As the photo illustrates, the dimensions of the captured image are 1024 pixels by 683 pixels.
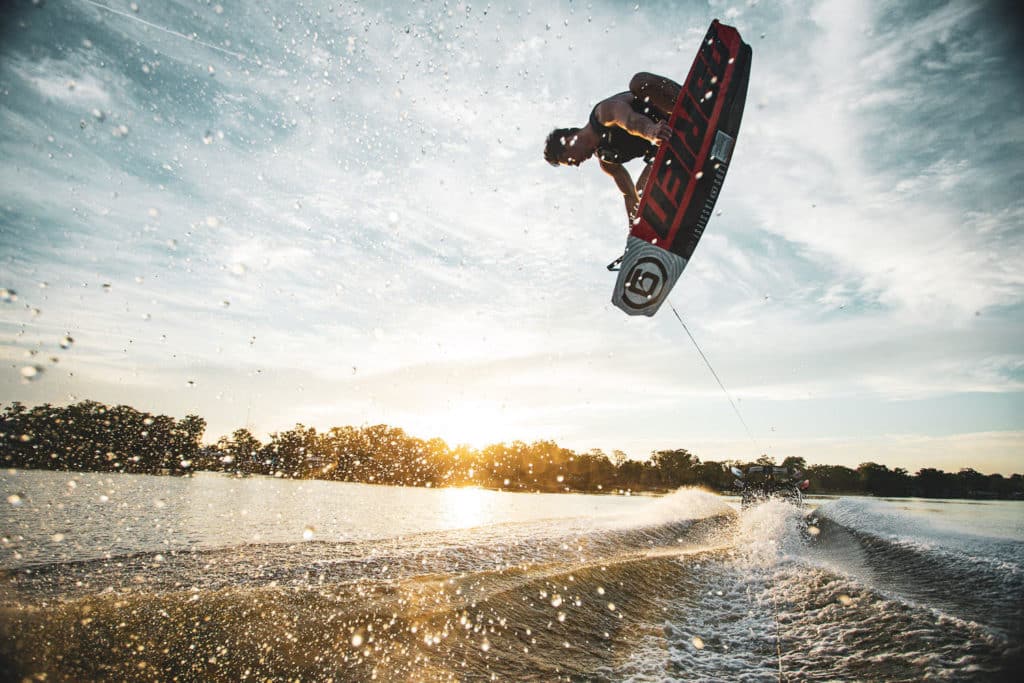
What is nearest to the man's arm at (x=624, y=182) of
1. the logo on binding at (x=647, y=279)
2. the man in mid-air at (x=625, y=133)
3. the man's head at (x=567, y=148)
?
the man in mid-air at (x=625, y=133)

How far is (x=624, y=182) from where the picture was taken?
251 inches

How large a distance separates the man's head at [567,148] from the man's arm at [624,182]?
14.7 inches

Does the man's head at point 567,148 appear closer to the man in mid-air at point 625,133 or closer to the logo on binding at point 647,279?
the man in mid-air at point 625,133

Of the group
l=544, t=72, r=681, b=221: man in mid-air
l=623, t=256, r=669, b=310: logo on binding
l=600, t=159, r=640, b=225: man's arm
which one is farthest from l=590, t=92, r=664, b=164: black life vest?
l=623, t=256, r=669, b=310: logo on binding

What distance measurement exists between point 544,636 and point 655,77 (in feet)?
20.3

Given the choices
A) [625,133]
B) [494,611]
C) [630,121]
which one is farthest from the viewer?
[625,133]

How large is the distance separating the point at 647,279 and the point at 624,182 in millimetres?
1933

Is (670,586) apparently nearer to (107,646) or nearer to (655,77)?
(107,646)

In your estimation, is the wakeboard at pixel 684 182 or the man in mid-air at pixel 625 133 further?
the man in mid-air at pixel 625 133

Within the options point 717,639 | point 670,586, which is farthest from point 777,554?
point 717,639

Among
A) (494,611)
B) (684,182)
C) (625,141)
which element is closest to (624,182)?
(625,141)

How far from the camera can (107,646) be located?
317cm

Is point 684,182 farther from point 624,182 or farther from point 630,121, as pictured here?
point 624,182

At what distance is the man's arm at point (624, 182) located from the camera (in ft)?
20.6
